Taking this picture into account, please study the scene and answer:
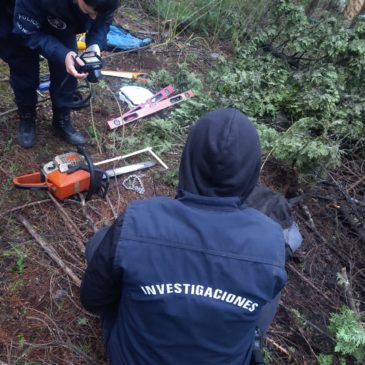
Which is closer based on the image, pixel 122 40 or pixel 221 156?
pixel 221 156

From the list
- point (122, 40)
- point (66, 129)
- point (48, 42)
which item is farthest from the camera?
point (122, 40)

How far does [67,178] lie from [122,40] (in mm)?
2835

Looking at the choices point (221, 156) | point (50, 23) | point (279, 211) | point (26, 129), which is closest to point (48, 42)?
point (50, 23)

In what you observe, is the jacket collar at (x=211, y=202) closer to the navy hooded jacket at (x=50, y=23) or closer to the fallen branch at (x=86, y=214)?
the fallen branch at (x=86, y=214)

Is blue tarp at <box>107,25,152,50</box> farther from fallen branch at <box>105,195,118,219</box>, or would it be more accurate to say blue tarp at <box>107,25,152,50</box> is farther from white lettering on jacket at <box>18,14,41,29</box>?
fallen branch at <box>105,195,118,219</box>

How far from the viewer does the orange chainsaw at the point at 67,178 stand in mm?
2664

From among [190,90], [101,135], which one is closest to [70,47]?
[101,135]

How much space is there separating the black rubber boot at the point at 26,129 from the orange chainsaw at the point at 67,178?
467mm

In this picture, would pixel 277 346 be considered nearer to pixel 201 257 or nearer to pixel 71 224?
pixel 201 257

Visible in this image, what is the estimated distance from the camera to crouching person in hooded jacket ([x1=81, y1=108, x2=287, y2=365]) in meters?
1.29

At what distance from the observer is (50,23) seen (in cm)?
263

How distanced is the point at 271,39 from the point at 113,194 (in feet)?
10.2

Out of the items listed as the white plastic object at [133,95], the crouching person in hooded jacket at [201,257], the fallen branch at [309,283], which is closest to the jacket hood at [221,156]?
the crouching person in hooded jacket at [201,257]

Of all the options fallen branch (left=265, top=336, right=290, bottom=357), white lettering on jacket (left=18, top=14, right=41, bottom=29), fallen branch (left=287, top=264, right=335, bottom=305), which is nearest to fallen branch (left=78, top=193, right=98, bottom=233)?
white lettering on jacket (left=18, top=14, right=41, bottom=29)
